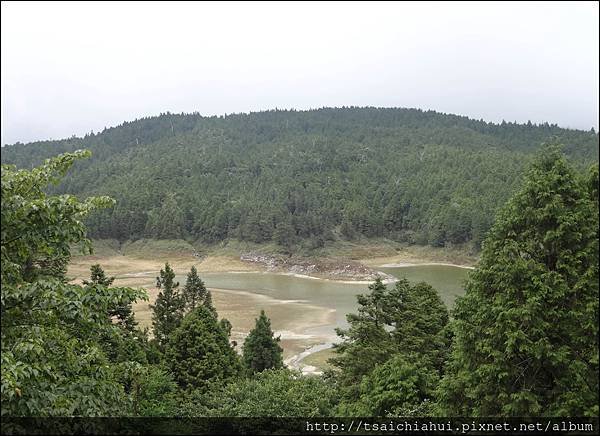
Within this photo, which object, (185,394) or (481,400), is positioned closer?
(481,400)

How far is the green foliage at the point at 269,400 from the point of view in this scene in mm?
15422

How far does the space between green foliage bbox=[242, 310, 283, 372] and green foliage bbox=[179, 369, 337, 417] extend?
Result: 6.23 m

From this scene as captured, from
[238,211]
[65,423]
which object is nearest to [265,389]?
[65,423]

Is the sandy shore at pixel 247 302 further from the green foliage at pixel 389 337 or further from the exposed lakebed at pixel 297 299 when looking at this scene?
the green foliage at pixel 389 337

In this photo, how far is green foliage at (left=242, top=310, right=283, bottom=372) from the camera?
83.5 feet

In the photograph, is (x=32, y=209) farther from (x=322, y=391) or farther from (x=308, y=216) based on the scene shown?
(x=308, y=216)

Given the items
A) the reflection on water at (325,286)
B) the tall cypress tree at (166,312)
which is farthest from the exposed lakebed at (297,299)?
the tall cypress tree at (166,312)

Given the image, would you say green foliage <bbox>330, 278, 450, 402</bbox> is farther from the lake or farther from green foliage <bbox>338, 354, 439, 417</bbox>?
the lake

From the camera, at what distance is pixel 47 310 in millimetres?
7102

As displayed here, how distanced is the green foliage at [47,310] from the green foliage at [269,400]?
8.41 meters

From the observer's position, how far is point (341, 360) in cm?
1761

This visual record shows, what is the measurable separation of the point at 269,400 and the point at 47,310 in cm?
1010

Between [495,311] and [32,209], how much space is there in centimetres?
835

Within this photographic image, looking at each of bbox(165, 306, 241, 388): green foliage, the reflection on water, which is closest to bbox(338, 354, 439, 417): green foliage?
bbox(165, 306, 241, 388): green foliage
